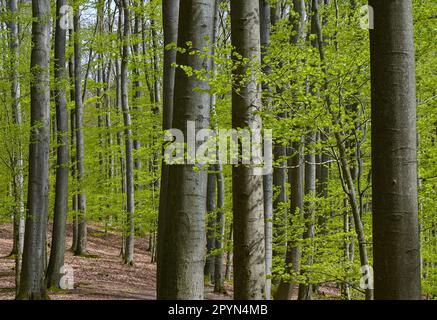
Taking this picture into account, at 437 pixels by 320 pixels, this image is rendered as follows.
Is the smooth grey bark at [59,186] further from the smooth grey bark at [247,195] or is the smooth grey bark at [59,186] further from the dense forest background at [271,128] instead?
the smooth grey bark at [247,195]

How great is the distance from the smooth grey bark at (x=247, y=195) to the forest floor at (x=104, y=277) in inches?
290

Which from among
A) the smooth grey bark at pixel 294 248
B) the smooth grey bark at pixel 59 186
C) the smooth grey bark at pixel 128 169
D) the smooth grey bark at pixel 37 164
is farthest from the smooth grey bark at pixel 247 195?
the smooth grey bark at pixel 128 169

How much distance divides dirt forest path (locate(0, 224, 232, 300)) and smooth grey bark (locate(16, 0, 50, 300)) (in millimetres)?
1318

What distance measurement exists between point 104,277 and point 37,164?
6200 mm

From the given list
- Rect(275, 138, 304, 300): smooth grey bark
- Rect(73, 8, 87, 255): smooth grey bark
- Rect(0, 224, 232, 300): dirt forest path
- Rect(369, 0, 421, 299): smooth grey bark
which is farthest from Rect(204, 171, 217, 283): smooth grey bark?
Rect(369, 0, 421, 299): smooth grey bark

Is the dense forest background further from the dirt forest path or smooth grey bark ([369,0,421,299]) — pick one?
the dirt forest path

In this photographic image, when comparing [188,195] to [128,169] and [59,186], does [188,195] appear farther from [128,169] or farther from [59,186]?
[128,169]

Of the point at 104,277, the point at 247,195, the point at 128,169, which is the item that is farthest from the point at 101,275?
the point at 247,195

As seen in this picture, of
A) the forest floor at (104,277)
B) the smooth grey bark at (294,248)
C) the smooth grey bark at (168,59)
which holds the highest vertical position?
the smooth grey bark at (168,59)

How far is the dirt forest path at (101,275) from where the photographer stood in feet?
39.7

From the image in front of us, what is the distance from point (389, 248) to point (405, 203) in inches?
11.3

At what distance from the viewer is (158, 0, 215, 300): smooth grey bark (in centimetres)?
501

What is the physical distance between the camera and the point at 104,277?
15.1 metres
